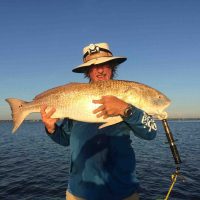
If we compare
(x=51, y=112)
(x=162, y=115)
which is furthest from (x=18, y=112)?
(x=162, y=115)

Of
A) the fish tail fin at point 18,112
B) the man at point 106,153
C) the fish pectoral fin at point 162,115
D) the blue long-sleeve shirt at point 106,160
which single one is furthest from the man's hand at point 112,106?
the fish tail fin at point 18,112

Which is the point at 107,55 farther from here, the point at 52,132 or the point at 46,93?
the point at 52,132

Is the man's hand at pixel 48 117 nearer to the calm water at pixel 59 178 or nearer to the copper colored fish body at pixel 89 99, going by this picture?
the copper colored fish body at pixel 89 99

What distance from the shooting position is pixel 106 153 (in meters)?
5.04

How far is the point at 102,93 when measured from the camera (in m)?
5.10

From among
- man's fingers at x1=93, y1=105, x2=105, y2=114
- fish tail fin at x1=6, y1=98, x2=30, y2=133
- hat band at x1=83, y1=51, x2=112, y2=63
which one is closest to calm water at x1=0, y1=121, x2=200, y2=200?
fish tail fin at x1=6, y1=98, x2=30, y2=133

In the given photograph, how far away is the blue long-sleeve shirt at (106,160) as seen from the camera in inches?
192

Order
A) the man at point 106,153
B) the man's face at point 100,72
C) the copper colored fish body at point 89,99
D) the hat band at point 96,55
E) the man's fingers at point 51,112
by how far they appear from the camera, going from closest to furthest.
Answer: the man at point 106,153, the copper colored fish body at point 89,99, the man's fingers at point 51,112, the man's face at point 100,72, the hat band at point 96,55

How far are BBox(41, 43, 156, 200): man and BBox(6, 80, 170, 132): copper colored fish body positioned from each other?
0.19 metres

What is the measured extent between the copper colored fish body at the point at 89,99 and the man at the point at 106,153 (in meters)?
0.19

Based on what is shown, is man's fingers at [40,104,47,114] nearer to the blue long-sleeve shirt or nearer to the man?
the man

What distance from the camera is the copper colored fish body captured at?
16.8 ft

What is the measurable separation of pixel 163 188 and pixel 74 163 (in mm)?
12213

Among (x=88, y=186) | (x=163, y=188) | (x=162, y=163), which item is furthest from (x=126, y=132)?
(x=162, y=163)
